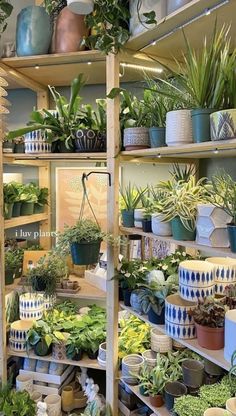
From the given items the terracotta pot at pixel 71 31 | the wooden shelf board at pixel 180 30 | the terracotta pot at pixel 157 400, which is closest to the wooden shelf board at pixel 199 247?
the terracotta pot at pixel 157 400

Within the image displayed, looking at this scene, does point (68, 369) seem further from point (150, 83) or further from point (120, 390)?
point (150, 83)

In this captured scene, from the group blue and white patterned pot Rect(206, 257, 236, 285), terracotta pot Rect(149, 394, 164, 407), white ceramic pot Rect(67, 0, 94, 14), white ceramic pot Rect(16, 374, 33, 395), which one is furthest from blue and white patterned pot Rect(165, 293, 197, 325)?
white ceramic pot Rect(67, 0, 94, 14)

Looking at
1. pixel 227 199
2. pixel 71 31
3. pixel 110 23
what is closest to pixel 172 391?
pixel 227 199

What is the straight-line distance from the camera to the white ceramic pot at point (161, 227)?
1.44 m

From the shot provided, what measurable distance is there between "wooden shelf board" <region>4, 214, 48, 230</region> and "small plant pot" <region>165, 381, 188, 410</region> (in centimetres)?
116

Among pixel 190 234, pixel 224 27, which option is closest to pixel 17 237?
pixel 190 234

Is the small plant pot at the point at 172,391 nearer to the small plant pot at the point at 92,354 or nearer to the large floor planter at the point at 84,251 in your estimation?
the small plant pot at the point at 92,354

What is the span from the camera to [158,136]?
4.75 ft

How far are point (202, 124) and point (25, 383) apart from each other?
172 cm

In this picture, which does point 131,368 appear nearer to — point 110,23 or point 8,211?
point 8,211

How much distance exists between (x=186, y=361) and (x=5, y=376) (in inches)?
41.6

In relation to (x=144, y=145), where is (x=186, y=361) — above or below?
below

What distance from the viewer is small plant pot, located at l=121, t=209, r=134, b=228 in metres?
1.67

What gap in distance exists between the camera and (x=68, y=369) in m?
2.10
